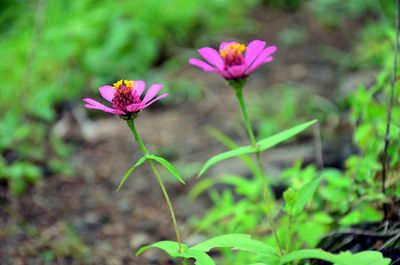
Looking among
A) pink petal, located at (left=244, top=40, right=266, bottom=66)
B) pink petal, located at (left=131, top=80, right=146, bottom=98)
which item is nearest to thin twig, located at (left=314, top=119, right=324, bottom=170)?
pink petal, located at (left=244, top=40, right=266, bottom=66)

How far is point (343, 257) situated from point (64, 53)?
7.03ft

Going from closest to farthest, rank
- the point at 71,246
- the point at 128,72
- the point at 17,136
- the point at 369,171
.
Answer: the point at 369,171
the point at 71,246
the point at 17,136
the point at 128,72

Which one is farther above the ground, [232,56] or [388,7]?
[388,7]

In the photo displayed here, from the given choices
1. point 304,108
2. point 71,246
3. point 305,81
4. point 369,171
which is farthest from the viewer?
point 305,81

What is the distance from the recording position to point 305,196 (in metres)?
0.85

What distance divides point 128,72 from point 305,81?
1.32 m

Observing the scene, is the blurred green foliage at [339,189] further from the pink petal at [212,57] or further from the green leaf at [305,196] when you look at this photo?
the pink petal at [212,57]

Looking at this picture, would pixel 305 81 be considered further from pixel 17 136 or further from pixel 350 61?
pixel 17 136

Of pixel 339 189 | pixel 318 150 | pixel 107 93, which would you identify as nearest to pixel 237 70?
pixel 107 93

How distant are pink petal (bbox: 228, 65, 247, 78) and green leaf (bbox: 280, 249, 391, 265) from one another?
0.38 meters

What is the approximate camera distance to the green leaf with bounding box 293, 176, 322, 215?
85 centimetres

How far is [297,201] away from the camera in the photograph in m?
0.86

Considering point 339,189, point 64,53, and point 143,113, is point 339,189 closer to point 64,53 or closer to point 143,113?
point 143,113

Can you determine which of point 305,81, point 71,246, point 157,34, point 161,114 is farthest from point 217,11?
point 71,246
